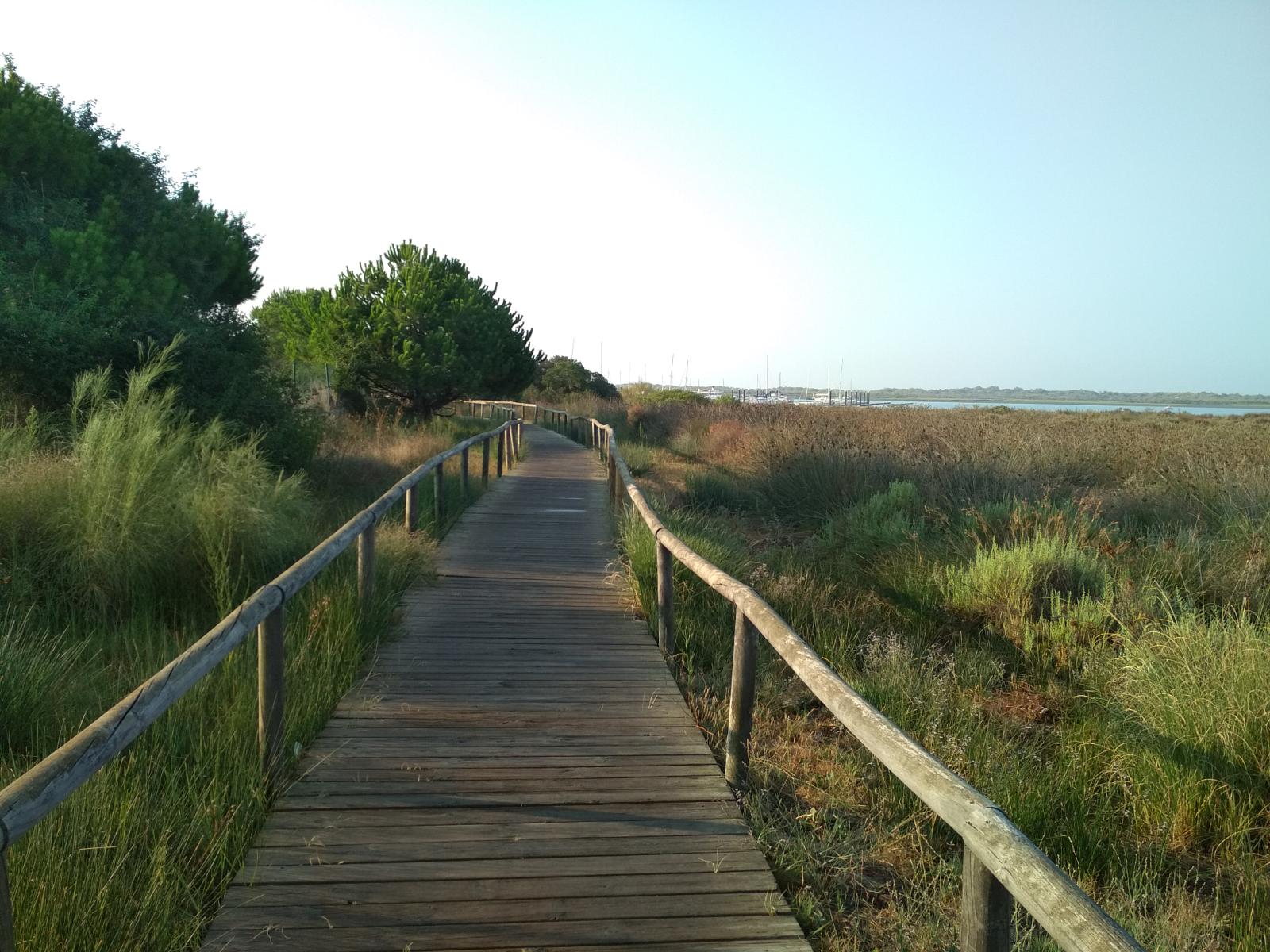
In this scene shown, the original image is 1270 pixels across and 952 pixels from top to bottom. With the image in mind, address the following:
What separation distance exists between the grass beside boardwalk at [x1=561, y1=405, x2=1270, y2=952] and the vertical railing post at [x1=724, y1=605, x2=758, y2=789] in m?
0.14

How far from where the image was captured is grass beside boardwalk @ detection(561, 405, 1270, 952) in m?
3.71

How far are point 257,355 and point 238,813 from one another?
35.8ft

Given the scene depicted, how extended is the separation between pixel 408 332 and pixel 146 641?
2649cm

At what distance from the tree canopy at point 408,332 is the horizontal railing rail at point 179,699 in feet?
79.3

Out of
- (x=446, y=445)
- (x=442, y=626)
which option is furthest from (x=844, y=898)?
(x=446, y=445)

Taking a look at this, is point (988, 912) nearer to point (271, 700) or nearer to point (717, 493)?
point (271, 700)

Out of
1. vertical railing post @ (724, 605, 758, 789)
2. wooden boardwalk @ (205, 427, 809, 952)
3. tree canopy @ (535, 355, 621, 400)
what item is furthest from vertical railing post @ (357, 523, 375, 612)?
tree canopy @ (535, 355, 621, 400)

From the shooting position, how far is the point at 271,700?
3.89 m

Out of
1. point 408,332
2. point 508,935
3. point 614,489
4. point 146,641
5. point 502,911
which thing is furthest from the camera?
point 408,332

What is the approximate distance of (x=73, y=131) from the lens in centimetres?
1630

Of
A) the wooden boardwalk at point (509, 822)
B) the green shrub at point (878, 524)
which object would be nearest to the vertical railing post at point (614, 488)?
the green shrub at point (878, 524)

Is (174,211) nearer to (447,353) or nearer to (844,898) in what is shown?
(447,353)

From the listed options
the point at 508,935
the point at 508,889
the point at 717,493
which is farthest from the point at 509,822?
the point at 717,493

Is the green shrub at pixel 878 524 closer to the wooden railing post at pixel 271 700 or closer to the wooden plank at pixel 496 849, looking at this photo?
the wooden plank at pixel 496 849
